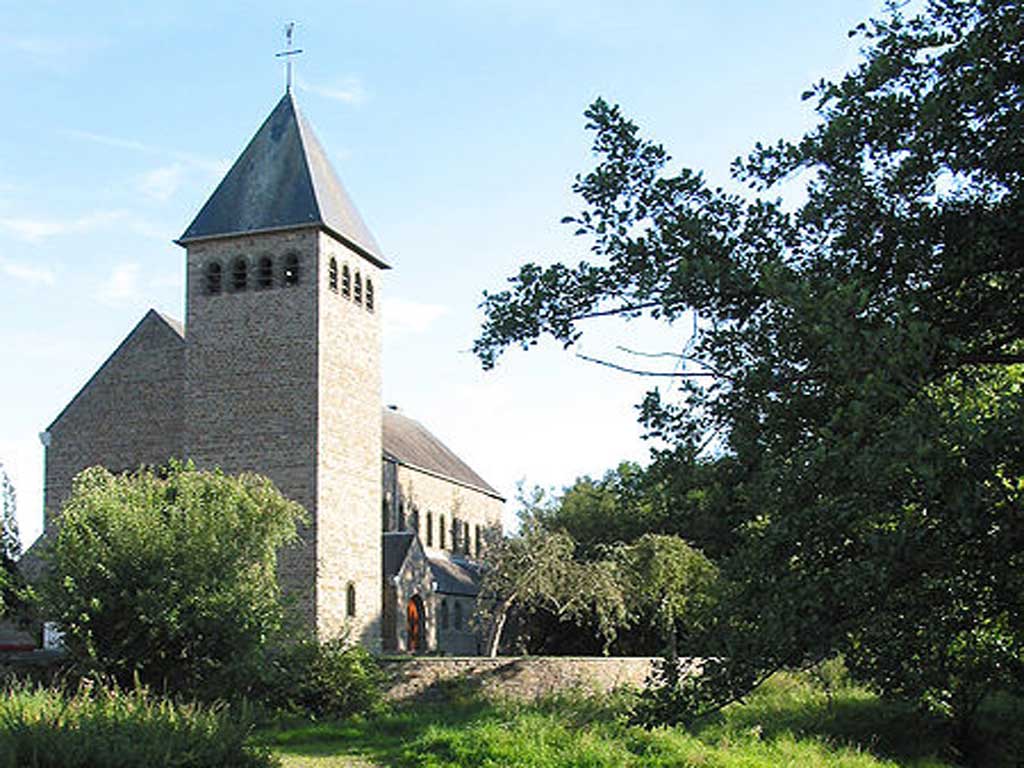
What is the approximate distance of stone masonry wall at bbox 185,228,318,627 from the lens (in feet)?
115

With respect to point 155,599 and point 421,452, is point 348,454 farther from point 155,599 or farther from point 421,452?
point 155,599

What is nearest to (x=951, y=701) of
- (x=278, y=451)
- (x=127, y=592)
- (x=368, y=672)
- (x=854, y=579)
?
(x=368, y=672)

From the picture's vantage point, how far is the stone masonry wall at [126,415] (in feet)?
125

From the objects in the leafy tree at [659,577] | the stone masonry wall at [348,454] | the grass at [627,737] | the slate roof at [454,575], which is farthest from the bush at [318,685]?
the slate roof at [454,575]

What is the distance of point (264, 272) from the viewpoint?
121ft

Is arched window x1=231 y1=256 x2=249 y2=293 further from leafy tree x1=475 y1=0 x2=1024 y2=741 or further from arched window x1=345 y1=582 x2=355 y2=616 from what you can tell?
leafy tree x1=475 y1=0 x2=1024 y2=741

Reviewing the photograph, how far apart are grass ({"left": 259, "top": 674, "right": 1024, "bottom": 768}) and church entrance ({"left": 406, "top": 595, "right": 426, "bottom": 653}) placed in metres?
14.9

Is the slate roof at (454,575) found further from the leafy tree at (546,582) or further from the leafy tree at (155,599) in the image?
the leafy tree at (155,599)

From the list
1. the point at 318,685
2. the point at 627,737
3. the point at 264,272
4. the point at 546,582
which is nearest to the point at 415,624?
the point at 546,582

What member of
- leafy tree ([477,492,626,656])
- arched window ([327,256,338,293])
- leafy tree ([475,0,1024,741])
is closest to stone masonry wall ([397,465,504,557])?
arched window ([327,256,338,293])

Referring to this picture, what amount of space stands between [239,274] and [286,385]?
4.04m

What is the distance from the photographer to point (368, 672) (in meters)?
25.0

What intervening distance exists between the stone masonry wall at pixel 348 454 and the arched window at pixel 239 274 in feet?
8.14

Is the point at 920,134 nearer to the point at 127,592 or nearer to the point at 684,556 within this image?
the point at 127,592
